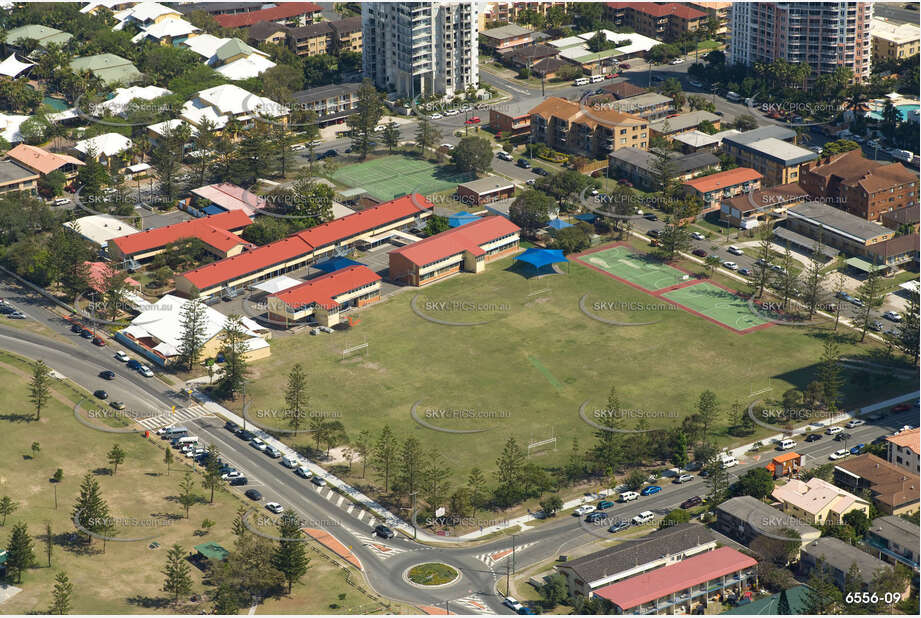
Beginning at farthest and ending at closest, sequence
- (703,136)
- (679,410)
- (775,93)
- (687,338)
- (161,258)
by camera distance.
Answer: (775,93)
(703,136)
(161,258)
(687,338)
(679,410)

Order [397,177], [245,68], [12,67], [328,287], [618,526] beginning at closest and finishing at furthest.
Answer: [618,526]
[328,287]
[397,177]
[245,68]
[12,67]

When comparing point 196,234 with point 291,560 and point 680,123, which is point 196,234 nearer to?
point 291,560

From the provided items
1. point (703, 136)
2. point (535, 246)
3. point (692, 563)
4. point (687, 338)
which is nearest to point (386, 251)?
point (535, 246)

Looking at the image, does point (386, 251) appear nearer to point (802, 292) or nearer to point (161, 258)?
point (161, 258)

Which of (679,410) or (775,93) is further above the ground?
(775,93)

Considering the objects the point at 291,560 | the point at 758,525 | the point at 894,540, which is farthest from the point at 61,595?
the point at 894,540

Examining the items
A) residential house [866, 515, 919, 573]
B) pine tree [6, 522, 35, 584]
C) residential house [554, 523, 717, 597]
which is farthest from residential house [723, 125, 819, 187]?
pine tree [6, 522, 35, 584]

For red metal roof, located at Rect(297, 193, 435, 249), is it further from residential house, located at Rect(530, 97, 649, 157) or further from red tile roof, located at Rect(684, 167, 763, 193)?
red tile roof, located at Rect(684, 167, 763, 193)
